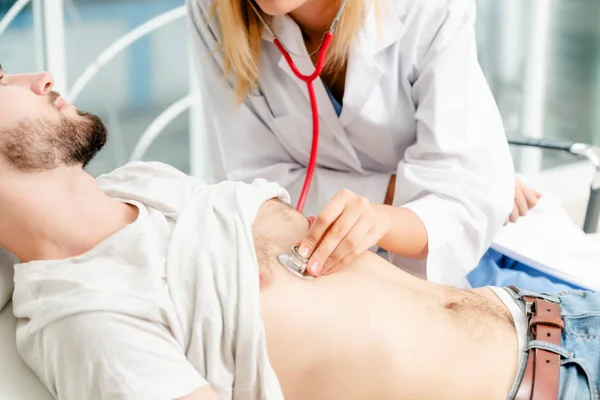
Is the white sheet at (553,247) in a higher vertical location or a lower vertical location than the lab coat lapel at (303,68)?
lower

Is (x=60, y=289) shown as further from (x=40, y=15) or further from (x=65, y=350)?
(x=40, y=15)

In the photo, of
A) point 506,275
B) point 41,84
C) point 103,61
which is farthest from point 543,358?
point 103,61

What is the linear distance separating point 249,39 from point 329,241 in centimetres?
67

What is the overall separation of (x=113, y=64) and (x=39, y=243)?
4.11 feet

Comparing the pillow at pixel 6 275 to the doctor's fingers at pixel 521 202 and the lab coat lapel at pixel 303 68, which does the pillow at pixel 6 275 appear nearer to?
the lab coat lapel at pixel 303 68

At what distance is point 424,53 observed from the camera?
5.21 ft

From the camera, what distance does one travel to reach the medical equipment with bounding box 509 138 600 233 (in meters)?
1.92

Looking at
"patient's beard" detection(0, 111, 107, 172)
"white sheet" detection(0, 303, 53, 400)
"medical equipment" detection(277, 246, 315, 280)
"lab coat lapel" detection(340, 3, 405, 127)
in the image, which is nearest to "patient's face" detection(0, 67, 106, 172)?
"patient's beard" detection(0, 111, 107, 172)

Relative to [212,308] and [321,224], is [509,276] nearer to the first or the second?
[321,224]

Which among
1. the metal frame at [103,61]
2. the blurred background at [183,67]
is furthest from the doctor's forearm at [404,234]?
the blurred background at [183,67]

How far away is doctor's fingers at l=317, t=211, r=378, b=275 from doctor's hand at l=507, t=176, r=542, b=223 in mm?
690

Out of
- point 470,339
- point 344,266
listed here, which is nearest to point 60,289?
point 344,266

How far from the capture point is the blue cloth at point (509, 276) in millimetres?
1637

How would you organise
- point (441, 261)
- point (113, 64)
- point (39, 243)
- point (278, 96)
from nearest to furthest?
point (39, 243) → point (441, 261) → point (278, 96) → point (113, 64)
